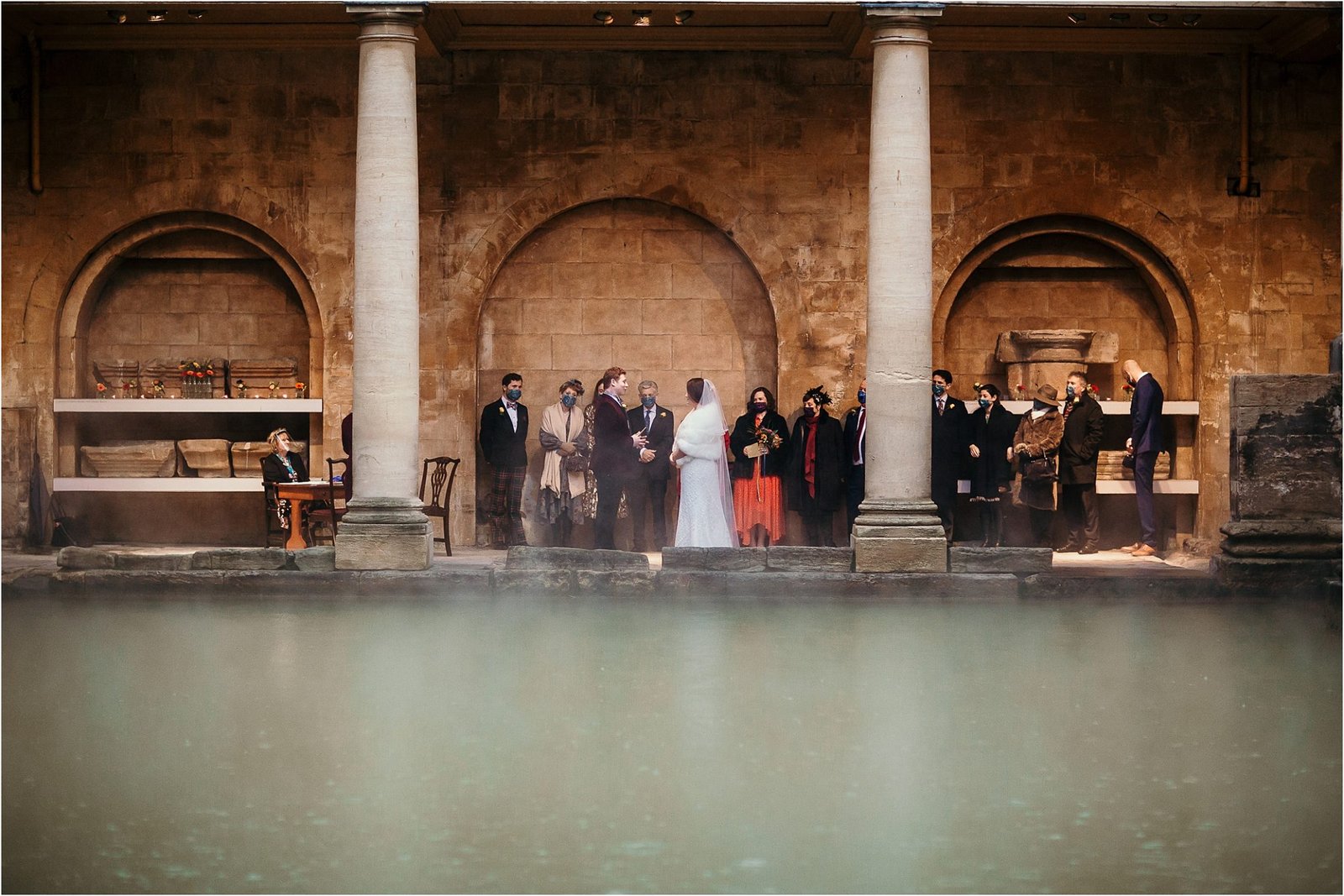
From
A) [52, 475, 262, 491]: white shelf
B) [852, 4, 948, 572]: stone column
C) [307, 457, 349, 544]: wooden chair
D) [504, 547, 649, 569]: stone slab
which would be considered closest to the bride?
[504, 547, 649, 569]: stone slab

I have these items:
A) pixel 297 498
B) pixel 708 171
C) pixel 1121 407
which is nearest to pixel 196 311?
pixel 297 498

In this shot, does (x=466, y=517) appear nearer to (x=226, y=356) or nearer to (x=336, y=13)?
(x=226, y=356)

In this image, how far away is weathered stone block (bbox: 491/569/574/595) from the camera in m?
12.2

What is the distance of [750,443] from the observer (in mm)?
14664

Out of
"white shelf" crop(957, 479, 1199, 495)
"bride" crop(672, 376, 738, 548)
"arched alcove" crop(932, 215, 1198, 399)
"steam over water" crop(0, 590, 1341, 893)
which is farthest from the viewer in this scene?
"arched alcove" crop(932, 215, 1198, 399)

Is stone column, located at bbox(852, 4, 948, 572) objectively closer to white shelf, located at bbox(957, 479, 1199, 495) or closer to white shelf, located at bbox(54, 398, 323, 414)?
white shelf, located at bbox(957, 479, 1199, 495)

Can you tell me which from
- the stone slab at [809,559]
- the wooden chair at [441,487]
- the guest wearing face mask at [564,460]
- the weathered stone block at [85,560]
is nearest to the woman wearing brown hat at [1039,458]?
the stone slab at [809,559]

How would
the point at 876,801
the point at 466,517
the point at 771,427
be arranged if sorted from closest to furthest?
the point at 876,801
the point at 771,427
the point at 466,517

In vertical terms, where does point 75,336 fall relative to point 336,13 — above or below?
below

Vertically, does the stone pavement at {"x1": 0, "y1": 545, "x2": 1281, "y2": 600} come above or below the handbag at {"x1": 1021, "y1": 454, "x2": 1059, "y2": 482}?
below

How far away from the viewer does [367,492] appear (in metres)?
12.9

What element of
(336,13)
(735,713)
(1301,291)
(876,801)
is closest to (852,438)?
(1301,291)

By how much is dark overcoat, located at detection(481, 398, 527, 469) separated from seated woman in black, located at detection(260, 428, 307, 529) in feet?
5.90

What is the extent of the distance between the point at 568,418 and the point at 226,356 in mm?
4073
